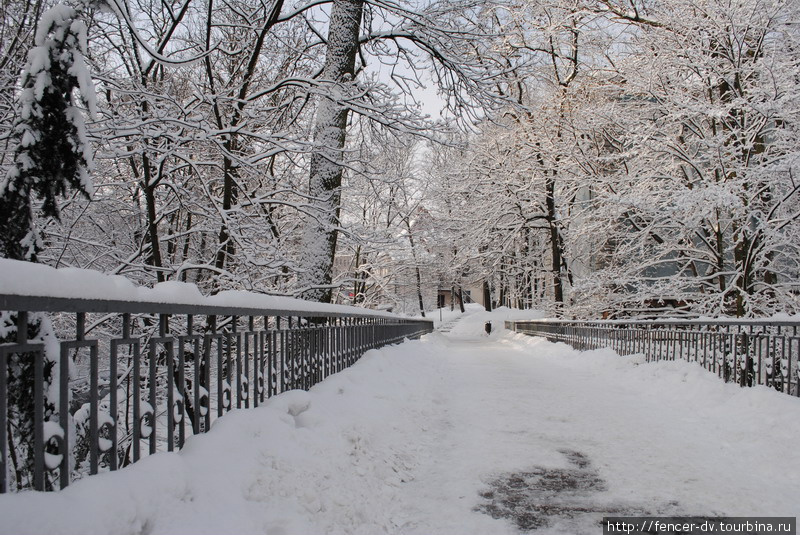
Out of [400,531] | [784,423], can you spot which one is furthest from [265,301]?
[784,423]

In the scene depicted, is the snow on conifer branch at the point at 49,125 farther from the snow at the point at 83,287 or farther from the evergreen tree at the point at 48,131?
the snow at the point at 83,287

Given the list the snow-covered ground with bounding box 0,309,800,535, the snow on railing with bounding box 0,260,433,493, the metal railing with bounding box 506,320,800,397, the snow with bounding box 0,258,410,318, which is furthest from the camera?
the metal railing with bounding box 506,320,800,397

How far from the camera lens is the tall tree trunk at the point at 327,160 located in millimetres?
8617

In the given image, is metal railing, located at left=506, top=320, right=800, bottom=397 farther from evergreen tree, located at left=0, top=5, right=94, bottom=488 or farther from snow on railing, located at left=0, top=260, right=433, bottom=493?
evergreen tree, located at left=0, top=5, right=94, bottom=488

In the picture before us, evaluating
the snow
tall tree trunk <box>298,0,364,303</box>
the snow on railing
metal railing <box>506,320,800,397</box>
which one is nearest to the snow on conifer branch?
the snow on railing

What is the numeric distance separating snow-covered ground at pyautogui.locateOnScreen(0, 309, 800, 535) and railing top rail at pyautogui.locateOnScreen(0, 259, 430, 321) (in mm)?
718

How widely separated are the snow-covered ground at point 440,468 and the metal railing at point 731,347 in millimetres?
482

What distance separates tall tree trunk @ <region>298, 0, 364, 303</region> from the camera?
8.62m

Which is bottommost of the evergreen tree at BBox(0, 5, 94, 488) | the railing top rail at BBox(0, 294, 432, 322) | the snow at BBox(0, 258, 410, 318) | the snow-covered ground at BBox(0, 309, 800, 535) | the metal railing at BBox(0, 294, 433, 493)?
the snow-covered ground at BBox(0, 309, 800, 535)

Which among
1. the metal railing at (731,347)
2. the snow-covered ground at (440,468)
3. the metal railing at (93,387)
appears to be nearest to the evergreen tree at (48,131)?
the metal railing at (93,387)

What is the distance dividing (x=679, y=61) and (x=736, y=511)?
12436 millimetres

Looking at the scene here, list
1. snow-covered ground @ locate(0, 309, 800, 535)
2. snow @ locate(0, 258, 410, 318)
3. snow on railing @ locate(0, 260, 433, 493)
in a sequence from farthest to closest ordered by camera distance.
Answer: snow-covered ground @ locate(0, 309, 800, 535)
snow on railing @ locate(0, 260, 433, 493)
snow @ locate(0, 258, 410, 318)

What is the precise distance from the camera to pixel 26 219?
362cm

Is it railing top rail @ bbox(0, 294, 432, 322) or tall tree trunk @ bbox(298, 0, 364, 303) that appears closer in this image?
railing top rail @ bbox(0, 294, 432, 322)
